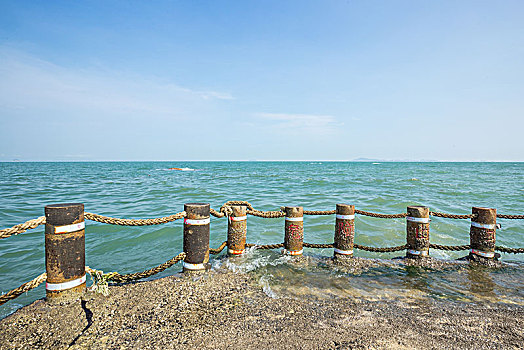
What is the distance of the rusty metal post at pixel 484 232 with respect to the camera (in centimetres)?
580

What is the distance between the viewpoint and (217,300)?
3.97m

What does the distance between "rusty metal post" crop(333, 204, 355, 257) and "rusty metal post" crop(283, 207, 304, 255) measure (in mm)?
769

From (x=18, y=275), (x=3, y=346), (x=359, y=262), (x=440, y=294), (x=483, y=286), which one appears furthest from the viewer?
(x=18, y=275)

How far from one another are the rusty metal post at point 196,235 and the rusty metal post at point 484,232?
544 cm

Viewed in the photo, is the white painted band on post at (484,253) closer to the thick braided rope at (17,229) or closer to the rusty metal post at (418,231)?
the rusty metal post at (418,231)

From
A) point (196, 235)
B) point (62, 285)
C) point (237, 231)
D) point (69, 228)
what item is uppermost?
point (69, 228)

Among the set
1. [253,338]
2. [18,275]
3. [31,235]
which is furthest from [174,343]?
[31,235]

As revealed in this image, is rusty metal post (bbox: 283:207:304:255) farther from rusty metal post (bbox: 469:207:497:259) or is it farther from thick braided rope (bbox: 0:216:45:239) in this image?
thick braided rope (bbox: 0:216:45:239)

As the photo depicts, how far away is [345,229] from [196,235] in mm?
2995

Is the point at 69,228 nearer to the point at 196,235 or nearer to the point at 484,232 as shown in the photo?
the point at 196,235

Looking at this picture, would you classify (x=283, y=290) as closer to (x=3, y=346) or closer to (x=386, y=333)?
(x=386, y=333)

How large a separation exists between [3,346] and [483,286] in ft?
21.5

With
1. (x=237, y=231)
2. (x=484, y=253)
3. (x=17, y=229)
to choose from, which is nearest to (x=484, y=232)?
(x=484, y=253)

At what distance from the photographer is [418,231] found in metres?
5.84
